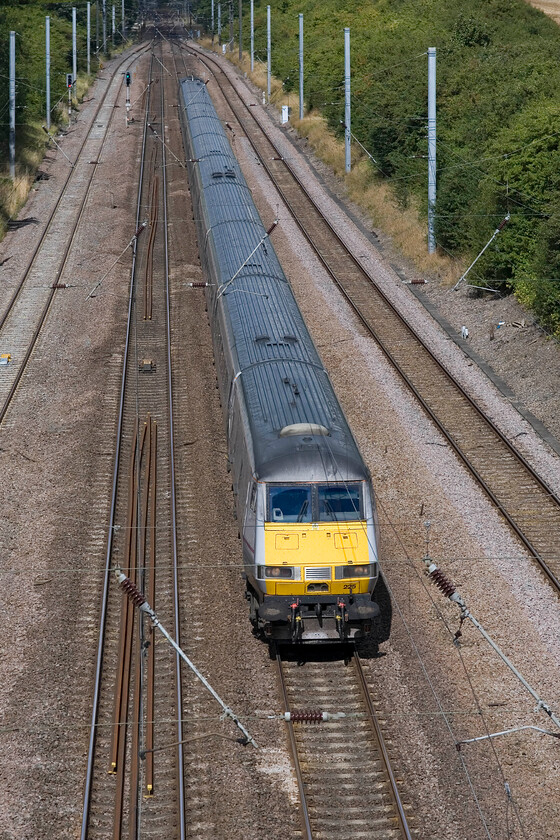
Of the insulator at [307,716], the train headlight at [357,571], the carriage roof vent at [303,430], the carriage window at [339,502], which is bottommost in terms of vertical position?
the insulator at [307,716]

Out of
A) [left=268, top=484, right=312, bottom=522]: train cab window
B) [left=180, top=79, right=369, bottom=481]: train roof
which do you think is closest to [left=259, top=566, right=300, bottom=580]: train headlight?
[left=268, top=484, right=312, bottom=522]: train cab window

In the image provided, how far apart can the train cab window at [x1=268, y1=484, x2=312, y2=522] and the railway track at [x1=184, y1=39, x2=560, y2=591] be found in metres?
4.99

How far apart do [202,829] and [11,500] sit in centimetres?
985

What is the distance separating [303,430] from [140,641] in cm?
406

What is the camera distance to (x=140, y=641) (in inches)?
603

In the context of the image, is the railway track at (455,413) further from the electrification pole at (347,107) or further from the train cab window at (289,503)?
the electrification pole at (347,107)

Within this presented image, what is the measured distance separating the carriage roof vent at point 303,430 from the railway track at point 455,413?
16.3ft

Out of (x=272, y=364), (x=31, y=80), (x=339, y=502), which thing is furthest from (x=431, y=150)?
(x=31, y=80)

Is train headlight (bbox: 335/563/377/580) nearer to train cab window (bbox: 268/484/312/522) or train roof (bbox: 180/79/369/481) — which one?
train cab window (bbox: 268/484/312/522)

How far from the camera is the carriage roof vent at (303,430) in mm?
15516

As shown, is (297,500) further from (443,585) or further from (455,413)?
(455,413)

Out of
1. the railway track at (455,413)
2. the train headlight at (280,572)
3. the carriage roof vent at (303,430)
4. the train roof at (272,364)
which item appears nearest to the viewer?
the train headlight at (280,572)

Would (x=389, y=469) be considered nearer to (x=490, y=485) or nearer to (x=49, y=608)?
(x=490, y=485)

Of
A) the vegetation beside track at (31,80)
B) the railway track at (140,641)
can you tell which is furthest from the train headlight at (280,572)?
the vegetation beside track at (31,80)
